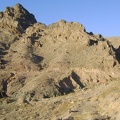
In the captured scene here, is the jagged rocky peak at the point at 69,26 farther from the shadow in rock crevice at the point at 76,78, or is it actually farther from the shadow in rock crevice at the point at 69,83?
the shadow in rock crevice at the point at 69,83

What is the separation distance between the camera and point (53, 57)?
40.2m

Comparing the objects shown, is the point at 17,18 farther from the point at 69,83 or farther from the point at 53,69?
the point at 69,83

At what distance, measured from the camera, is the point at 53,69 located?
124 feet

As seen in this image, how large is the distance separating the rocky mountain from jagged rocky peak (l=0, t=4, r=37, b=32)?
0.14 metres

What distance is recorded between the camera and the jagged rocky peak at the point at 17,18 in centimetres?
4575

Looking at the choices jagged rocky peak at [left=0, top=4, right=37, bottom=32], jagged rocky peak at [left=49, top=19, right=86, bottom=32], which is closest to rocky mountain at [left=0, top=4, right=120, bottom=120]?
jagged rocky peak at [left=49, top=19, right=86, bottom=32]

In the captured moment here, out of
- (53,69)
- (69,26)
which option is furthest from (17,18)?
(53,69)

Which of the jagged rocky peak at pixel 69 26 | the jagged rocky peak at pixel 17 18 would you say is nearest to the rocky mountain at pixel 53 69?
the jagged rocky peak at pixel 69 26

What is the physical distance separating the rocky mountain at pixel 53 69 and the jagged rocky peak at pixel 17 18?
137mm

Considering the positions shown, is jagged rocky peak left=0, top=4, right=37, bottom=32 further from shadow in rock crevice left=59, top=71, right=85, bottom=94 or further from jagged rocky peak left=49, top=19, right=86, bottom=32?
shadow in rock crevice left=59, top=71, right=85, bottom=94

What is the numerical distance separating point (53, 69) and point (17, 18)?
45.2 ft

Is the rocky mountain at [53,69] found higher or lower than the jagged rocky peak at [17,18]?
lower

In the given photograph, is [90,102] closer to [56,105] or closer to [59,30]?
[56,105]

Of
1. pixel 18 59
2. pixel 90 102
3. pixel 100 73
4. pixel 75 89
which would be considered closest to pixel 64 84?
pixel 75 89
